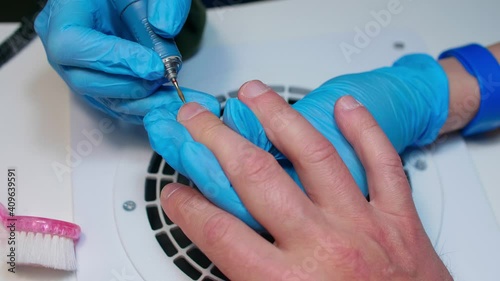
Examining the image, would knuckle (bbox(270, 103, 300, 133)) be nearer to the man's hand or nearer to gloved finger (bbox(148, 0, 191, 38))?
the man's hand

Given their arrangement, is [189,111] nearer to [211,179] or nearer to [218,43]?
[211,179]

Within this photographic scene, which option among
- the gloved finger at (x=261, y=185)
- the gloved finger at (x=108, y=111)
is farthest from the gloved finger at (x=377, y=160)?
the gloved finger at (x=108, y=111)

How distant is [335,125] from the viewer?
26.4 inches

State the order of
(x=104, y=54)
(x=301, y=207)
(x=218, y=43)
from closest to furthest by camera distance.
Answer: (x=301, y=207) → (x=104, y=54) → (x=218, y=43)

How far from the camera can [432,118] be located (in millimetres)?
789

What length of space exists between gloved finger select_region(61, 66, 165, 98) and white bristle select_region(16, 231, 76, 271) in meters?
0.20

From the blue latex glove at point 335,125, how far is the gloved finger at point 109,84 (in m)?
0.06

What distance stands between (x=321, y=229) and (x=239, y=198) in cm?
10

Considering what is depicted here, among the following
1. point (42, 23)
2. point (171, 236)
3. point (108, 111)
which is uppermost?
point (42, 23)

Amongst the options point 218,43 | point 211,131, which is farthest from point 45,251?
point 218,43

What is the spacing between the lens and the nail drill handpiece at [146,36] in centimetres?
68

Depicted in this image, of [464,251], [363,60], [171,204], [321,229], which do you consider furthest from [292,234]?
[363,60]

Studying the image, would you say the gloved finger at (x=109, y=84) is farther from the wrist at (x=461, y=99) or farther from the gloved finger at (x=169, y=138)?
the wrist at (x=461, y=99)

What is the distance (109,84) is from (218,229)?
262 millimetres
